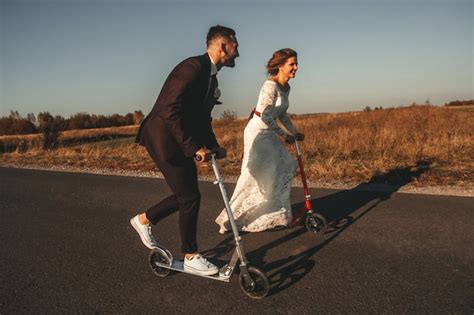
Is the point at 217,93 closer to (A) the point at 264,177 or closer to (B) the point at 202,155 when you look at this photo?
(B) the point at 202,155

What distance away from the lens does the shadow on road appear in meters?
3.67

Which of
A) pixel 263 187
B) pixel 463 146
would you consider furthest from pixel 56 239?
pixel 463 146

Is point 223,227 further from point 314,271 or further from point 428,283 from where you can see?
point 428,283

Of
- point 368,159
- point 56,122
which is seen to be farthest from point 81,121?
point 368,159

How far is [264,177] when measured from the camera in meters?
4.94

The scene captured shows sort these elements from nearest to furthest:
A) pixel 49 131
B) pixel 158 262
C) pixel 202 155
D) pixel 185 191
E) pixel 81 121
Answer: pixel 202 155, pixel 185 191, pixel 158 262, pixel 49 131, pixel 81 121

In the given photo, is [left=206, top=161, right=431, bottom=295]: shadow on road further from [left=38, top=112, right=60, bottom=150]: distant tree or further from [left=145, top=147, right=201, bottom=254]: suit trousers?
[left=38, top=112, right=60, bottom=150]: distant tree

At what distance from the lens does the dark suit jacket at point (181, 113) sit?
3100 millimetres

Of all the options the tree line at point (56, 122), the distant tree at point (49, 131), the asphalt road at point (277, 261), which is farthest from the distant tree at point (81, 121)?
the asphalt road at point (277, 261)

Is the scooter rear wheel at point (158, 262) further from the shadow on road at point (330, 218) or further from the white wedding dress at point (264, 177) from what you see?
the white wedding dress at point (264, 177)

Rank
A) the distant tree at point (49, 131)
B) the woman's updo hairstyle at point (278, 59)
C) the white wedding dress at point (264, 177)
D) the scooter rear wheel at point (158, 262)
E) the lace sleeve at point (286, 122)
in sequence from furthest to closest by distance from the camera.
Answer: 1. the distant tree at point (49, 131)
2. the lace sleeve at point (286, 122)
3. the white wedding dress at point (264, 177)
4. the woman's updo hairstyle at point (278, 59)
5. the scooter rear wheel at point (158, 262)

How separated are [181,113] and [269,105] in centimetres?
182

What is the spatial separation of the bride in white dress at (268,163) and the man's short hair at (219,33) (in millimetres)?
Result: 1516

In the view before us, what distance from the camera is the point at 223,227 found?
4.92 metres
